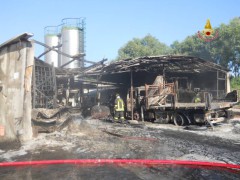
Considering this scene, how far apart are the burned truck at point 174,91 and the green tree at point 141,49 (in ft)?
83.4

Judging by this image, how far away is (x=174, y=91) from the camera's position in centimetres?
1420

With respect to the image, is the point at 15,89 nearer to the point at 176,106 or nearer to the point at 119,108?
the point at 176,106

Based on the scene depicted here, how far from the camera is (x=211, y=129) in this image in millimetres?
11266

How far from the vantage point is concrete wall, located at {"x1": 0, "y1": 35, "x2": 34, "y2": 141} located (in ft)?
24.9

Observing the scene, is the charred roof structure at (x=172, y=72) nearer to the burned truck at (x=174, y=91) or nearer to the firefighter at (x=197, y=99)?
the burned truck at (x=174, y=91)

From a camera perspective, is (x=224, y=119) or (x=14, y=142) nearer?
(x=14, y=142)

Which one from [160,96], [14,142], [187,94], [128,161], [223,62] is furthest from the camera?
[223,62]

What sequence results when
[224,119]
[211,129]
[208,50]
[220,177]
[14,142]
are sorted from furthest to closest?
[208,50], [224,119], [211,129], [14,142], [220,177]

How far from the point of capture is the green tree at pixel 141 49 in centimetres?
4822

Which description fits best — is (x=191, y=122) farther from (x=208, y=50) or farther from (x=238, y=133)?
(x=208, y=50)

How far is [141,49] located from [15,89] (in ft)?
138

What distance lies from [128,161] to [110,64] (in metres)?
11.9

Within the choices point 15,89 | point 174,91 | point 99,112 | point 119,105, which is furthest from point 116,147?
point 99,112

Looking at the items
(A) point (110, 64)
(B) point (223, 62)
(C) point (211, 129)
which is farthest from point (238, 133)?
(B) point (223, 62)
